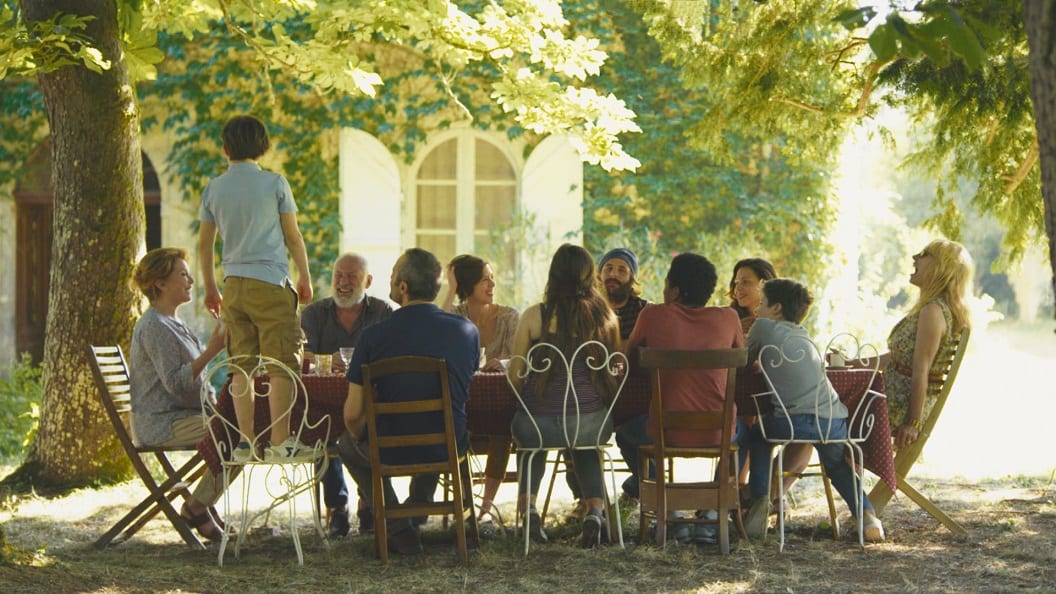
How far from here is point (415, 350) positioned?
4984 millimetres

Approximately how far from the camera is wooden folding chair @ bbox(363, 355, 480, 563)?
4.86 metres

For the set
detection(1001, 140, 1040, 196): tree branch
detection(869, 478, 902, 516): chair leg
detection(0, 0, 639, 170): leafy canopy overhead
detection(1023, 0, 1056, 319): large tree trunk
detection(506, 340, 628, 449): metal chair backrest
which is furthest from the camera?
detection(0, 0, 639, 170): leafy canopy overhead

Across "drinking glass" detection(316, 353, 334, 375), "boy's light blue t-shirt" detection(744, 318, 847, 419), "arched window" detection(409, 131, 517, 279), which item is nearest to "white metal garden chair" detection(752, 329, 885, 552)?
"boy's light blue t-shirt" detection(744, 318, 847, 419)

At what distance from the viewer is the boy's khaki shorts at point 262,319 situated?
17.5 feet

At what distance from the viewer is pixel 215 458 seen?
5.32 metres

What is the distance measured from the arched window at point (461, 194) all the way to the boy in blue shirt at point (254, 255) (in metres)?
5.72

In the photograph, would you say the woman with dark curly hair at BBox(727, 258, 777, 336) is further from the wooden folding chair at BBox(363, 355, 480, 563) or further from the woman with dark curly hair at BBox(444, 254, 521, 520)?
the wooden folding chair at BBox(363, 355, 480, 563)

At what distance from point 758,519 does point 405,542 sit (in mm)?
1491

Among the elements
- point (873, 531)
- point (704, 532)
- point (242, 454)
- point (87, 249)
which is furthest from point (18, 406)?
point (873, 531)

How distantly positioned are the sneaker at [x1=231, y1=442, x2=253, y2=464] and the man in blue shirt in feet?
1.30

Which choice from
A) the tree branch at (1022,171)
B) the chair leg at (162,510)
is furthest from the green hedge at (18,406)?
the tree branch at (1022,171)

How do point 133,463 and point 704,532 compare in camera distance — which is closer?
point 704,532

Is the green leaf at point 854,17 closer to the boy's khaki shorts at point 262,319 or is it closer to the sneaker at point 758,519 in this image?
the sneaker at point 758,519

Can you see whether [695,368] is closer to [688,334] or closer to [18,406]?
[688,334]
